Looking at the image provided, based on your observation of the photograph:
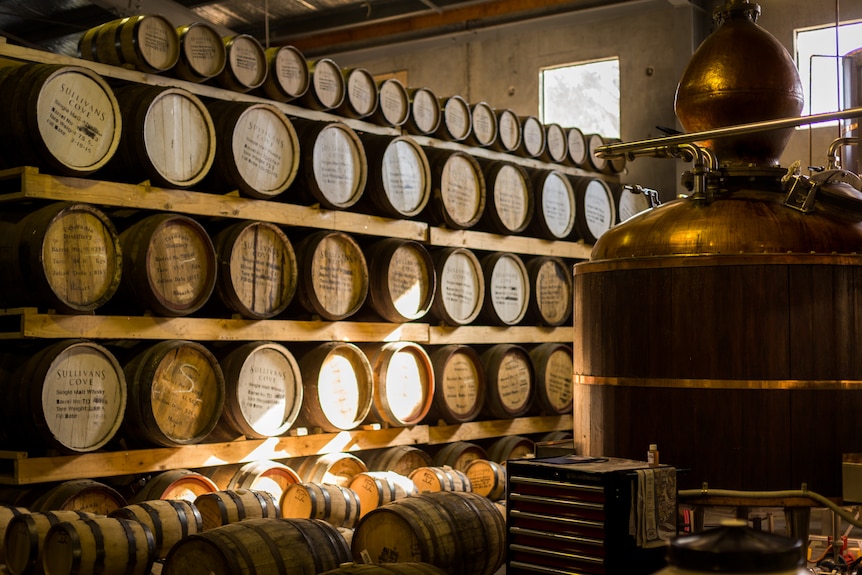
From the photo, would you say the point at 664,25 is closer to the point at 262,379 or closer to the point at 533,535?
the point at 262,379

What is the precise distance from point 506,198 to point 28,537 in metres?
Result: 5.49

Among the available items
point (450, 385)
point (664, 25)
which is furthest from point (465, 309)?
point (664, 25)

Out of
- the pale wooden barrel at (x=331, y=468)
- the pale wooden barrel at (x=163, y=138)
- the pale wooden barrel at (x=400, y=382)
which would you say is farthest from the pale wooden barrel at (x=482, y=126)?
the pale wooden barrel at (x=331, y=468)

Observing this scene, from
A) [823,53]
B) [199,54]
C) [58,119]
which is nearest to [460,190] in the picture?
[199,54]

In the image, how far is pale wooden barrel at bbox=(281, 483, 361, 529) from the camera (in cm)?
643

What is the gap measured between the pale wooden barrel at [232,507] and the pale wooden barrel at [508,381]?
3.48 metres

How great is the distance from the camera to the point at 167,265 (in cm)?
650

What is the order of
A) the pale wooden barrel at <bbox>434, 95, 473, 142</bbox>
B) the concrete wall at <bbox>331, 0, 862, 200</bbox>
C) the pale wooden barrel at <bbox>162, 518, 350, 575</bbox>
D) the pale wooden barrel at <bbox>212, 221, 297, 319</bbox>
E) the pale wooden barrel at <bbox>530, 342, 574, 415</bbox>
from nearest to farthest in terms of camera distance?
the pale wooden barrel at <bbox>162, 518, 350, 575</bbox>
the pale wooden barrel at <bbox>212, 221, 297, 319</bbox>
the pale wooden barrel at <bbox>434, 95, 473, 142</bbox>
the pale wooden barrel at <bbox>530, 342, 574, 415</bbox>
the concrete wall at <bbox>331, 0, 862, 200</bbox>

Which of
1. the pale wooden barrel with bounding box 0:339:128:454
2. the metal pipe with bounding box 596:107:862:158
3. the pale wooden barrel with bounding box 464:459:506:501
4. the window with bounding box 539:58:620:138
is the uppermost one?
the window with bounding box 539:58:620:138

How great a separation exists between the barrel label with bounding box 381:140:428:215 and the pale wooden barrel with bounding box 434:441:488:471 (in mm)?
2051

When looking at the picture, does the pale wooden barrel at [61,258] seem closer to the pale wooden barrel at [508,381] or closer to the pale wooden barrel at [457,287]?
the pale wooden barrel at [457,287]

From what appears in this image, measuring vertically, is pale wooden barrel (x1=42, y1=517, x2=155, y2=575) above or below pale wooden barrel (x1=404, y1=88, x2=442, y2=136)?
below

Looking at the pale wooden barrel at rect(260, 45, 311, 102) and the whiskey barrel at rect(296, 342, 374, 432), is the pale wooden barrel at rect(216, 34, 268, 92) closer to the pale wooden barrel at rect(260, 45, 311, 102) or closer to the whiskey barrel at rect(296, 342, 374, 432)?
the pale wooden barrel at rect(260, 45, 311, 102)

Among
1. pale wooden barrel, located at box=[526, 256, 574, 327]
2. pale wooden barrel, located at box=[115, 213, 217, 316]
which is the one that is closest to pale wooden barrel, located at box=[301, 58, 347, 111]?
pale wooden barrel, located at box=[115, 213, 217, 316]
